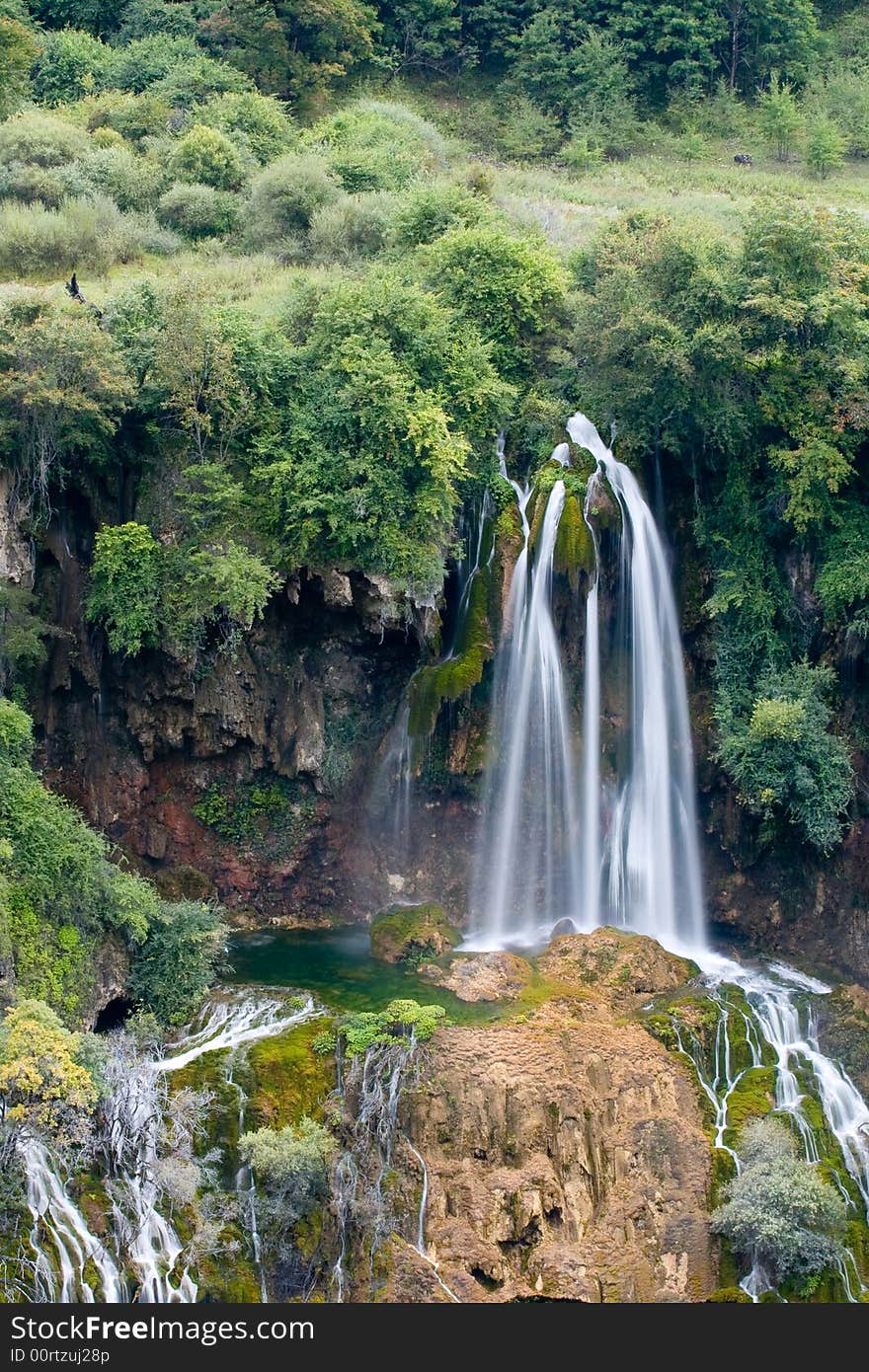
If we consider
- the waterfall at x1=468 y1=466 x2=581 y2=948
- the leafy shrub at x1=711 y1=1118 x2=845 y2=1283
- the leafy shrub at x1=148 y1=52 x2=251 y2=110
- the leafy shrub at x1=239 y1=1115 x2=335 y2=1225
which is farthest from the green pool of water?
the leafy shrub at x1=148 y1=52 x2=251 y2=110

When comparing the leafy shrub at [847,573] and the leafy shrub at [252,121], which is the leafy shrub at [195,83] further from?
the leafy shrub at [847,573]

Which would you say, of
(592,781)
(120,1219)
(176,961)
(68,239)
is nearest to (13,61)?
(68,239)

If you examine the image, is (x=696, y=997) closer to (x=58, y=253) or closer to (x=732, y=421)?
(x=732, y=421)

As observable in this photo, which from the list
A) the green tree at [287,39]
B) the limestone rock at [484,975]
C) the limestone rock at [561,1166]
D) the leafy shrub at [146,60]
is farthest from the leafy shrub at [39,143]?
the limestone rock at [561,1166]

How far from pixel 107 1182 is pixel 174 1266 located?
50.4 inches

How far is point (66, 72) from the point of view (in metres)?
41.5

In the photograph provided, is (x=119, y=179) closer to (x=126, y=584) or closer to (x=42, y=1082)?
(x=126, y=584)

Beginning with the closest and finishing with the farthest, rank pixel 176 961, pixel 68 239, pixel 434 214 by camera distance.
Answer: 1. pixel 176 961
2. pixel 434 214
3. pixel 68 239

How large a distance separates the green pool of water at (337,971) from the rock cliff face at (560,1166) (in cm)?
Answer: 128

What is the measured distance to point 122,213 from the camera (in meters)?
35.6

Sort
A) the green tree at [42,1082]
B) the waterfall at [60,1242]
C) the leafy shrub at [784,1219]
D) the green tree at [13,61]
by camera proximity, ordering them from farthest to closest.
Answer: the green tree at [13,61] < the leafy shrub at [784,1219] < the green tree at [42,1082] < the waterfall at [60,1242]

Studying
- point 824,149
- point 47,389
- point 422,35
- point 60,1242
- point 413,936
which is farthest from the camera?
point 422,35

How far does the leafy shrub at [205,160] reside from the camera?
120ft

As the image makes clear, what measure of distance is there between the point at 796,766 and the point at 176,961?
33.3 feet
